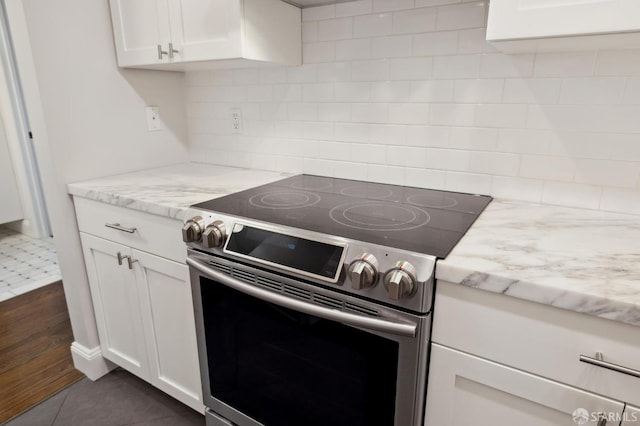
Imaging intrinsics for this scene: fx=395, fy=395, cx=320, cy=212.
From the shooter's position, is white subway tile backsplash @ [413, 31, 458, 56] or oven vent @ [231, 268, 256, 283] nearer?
oven vent @ [231, 268, 256, 283]

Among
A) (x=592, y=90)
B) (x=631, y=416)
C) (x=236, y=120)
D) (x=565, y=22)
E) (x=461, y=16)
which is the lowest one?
(x=631, y=416)

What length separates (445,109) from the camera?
4.49ft

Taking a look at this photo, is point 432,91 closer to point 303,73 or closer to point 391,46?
point 391,46

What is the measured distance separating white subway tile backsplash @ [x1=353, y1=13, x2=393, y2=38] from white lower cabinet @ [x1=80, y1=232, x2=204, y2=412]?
1.07 metres

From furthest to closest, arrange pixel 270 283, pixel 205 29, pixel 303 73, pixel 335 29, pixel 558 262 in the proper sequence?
pixel 303 73 < pixel 335 29 < pixel 205 29 < pixel 270 283 < pixel 558 262

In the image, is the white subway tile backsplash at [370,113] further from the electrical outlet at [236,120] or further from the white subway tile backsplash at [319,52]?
the electrical outlet at [236,120]

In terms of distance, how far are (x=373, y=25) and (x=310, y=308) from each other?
1.04m

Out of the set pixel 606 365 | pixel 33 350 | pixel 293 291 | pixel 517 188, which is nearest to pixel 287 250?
pixel 293 291

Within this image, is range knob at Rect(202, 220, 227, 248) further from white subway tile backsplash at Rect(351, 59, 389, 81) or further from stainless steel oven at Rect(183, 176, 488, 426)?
white subway tile backsplash at Rect(351, 59, 389, 81)

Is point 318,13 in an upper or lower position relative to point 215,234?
upper

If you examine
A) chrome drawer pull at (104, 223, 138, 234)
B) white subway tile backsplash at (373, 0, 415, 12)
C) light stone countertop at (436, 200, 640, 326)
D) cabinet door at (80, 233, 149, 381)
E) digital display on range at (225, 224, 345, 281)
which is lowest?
cabinet door at (80, 233, 149, 381)

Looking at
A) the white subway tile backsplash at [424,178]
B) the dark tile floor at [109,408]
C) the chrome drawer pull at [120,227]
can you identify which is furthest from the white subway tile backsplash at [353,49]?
the dark tile floor at [109,408]

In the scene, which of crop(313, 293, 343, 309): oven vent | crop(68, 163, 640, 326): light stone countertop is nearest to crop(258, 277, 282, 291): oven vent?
crop(313, 293, 343, 309): oven vent

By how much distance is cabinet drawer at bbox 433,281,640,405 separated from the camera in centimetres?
74
